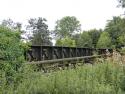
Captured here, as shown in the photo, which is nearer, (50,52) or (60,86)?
(60,86)

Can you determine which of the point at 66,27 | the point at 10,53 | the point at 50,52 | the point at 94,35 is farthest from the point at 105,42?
the point at 10,53

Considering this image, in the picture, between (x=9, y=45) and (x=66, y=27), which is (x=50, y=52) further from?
(x=66, y=27)

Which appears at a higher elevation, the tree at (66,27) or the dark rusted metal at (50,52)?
the tree at (66,27)

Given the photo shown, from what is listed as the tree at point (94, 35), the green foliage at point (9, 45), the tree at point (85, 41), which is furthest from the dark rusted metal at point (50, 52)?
the tree at point (94, 35)

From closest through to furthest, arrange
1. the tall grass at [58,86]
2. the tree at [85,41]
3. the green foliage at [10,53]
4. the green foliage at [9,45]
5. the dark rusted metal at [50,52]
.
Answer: the tall grass at [58,86], the green foliage at [10,53], the green foliage at [9,45], the dark rusted metal at [50,52], the tree at [85,41]

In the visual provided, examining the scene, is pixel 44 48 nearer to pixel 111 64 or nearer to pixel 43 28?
pixel 111 64

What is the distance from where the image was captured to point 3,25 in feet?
34.9

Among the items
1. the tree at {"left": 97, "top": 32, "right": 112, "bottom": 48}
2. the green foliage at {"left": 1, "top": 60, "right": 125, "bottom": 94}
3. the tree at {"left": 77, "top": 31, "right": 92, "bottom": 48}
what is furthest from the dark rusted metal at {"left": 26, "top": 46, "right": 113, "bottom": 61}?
the tree at {"left": 77, "top": 31, "right": 92, "bottom": 48}

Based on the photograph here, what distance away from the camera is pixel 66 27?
133625 millimetres

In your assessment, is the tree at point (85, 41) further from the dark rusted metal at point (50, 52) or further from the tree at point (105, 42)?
the dark rusted metal at point (50, 52)

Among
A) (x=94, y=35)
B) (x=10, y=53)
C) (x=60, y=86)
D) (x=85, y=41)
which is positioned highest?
(x=94, y=35)

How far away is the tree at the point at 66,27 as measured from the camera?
133 m

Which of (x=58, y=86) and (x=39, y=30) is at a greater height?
(x=39, y=30)

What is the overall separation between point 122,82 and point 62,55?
566 inches
